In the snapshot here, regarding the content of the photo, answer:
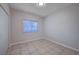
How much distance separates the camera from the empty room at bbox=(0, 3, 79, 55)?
42.8 inches

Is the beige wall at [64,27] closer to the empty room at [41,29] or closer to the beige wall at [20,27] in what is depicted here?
the empty room at [41,29]

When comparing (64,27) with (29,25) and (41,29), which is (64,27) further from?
(29,25)

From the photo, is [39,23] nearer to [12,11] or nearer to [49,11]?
[49,11]

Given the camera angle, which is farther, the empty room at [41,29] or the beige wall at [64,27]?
the beige wall at [64,27]

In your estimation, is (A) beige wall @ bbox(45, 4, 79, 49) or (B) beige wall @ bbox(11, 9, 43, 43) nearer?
(B) beige wall @ bbox(11, 9, 43, 43)

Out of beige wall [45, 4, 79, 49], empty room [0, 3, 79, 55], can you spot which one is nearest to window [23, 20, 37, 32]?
empty room [0, 3, 79, 55]

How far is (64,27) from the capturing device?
46.8 inches

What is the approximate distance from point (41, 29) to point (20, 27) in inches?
17.1

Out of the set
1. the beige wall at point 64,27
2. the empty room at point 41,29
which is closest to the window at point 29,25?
the empty room at point 41,29

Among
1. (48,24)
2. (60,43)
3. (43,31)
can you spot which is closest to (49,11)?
(48,24)

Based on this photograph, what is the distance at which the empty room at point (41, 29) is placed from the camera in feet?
3.57

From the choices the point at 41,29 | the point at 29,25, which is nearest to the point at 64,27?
the point at 41,29

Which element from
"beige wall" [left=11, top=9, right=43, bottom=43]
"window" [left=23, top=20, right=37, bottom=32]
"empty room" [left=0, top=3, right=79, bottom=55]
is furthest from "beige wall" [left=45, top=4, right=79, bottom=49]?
"window" [left=23, top=20, right=37, bottom=32]

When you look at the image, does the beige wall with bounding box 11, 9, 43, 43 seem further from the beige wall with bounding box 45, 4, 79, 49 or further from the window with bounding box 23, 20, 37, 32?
the beige wall with bounding box 45, 4, 79, 49
